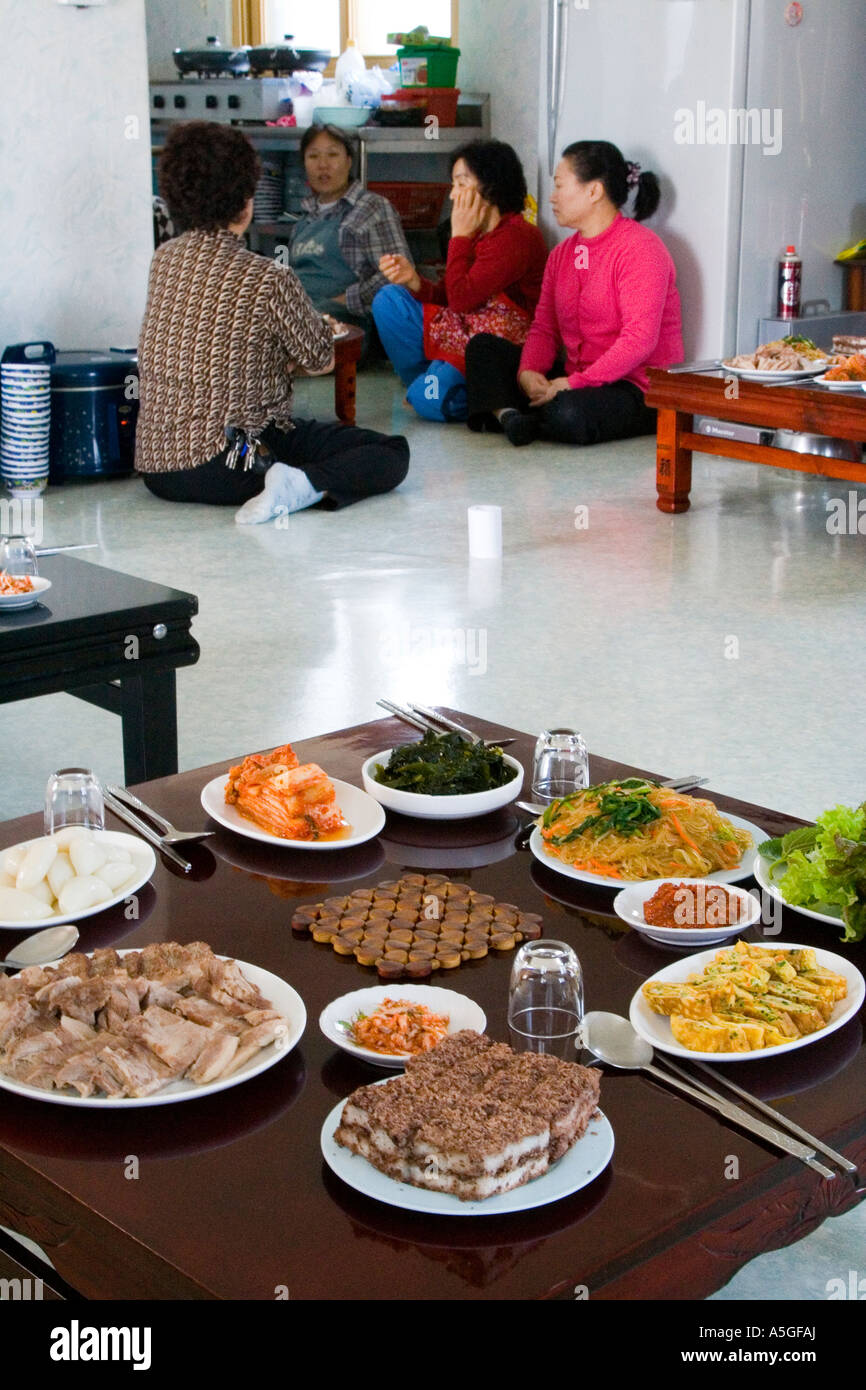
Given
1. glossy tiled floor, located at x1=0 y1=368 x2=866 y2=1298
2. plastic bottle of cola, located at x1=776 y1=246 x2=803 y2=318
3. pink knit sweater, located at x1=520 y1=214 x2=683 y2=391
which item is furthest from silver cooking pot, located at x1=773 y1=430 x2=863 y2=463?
plastic bottle of cola, located at x1=776 y1=246 x2=803 y2=318

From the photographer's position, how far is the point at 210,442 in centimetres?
506

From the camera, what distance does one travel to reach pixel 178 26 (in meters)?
8.57

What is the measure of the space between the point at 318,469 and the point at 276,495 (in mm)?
240

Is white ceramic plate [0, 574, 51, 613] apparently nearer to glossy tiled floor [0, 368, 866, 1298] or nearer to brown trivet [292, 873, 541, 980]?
glossy tiled floor [0, 368, 866, 1298]

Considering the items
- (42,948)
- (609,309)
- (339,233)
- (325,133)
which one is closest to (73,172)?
(325,133)

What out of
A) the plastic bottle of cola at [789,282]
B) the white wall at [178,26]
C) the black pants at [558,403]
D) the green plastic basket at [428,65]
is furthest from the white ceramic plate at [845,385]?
the white wall at [178,26]

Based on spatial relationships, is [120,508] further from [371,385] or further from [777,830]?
[777,830]

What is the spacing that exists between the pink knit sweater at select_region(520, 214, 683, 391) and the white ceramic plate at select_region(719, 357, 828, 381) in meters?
1.19

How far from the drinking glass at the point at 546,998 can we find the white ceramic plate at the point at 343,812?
406mm

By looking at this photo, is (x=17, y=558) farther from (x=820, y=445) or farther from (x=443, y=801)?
(x=820, y=445)

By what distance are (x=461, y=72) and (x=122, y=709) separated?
627 centimetres

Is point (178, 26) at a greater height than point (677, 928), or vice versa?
point (178, 26)
